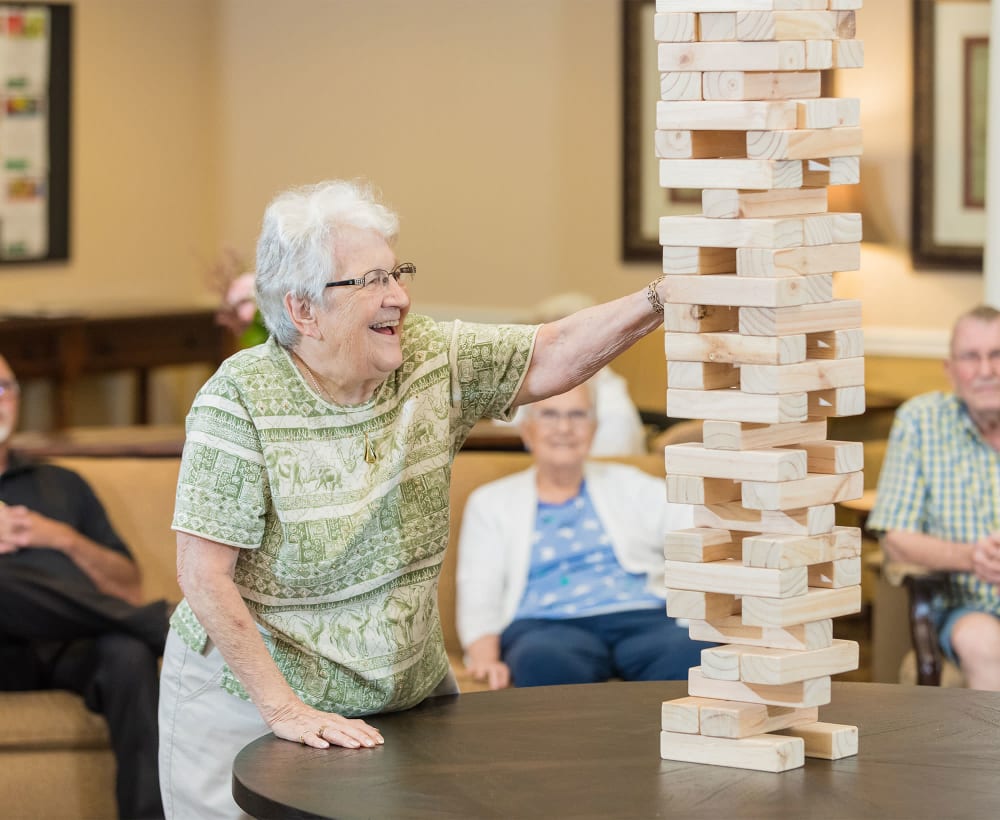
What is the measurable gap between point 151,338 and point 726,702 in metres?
5.84

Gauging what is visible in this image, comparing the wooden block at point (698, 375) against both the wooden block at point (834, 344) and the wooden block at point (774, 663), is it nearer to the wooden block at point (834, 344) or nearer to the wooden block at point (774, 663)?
the wooden block at point (834, 344)

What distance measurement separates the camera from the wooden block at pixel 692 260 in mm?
1905

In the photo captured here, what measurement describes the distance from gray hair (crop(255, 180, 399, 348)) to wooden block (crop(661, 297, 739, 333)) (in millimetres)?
437

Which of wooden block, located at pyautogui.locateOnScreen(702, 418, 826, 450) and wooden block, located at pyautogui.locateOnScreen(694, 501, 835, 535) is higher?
wooden block, located at pyautogui.locateOnScreen(702, 418, 826, 450)

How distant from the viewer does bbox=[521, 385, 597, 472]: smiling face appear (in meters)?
3.76

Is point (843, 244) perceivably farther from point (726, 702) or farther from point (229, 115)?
point (229, 115)

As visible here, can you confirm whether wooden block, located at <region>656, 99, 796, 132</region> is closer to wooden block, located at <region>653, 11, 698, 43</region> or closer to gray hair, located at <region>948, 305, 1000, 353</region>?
wooden block, located at <region>653, 11, 698, 43</region>

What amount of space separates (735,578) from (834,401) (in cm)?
24

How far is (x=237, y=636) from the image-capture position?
210 cm

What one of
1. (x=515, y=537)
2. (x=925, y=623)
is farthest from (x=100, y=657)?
(x=925, y=623)

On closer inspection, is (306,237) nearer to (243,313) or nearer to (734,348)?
(734,348)

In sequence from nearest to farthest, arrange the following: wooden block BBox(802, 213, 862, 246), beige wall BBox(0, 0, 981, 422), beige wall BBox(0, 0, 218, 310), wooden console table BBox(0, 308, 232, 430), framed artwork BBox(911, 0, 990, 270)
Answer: wooden block BBox(802, 213, 862, 246)
framed artwork BBox(911, 0, 990, 270)
wooden console table BBox(0, 308, 232, 430)
beige wall BBox(0, 0, 981, 422)
beige wall BBox(0, 0, 218, 310)

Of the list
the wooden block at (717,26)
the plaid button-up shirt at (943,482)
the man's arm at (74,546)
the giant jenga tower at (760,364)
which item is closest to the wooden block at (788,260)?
the giant jenga tower at (760,364)

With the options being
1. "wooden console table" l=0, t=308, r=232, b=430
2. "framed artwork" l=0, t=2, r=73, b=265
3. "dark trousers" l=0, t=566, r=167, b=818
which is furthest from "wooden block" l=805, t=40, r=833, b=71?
"framed artwork" l=0, t=2, r=73, b=265
